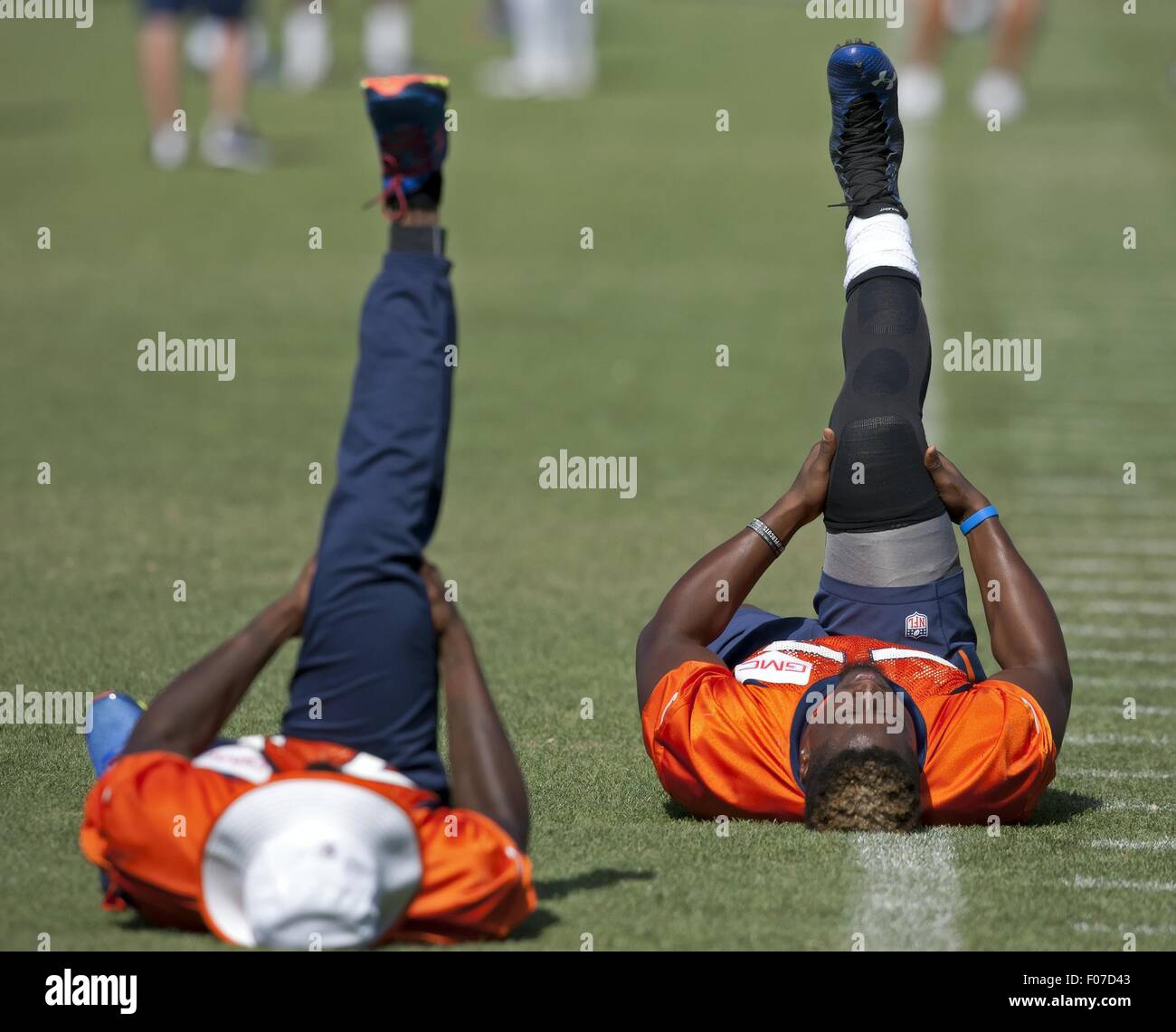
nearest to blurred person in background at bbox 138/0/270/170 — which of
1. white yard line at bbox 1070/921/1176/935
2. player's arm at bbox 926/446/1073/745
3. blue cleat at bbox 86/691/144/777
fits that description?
player's arm at bbox 926/446/1073/745

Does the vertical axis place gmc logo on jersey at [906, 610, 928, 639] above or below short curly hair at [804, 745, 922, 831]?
above

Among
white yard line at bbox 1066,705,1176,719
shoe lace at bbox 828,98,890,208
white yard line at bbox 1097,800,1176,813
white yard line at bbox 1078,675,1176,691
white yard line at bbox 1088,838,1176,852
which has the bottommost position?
white yard line at bbox 1088,838,1176,852

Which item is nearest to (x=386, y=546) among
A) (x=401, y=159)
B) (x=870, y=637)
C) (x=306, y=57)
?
(x=401, y=159)

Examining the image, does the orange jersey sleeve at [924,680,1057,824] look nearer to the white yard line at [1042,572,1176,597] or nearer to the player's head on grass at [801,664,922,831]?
the player's head on grass at [801,664,922,831]

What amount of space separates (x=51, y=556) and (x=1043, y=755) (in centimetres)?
530

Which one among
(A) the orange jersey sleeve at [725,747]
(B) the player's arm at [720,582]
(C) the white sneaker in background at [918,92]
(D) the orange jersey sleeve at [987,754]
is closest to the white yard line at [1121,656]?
(B) the player's arm at [720,582]

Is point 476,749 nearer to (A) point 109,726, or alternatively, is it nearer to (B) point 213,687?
(B) point 213,687

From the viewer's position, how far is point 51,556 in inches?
356

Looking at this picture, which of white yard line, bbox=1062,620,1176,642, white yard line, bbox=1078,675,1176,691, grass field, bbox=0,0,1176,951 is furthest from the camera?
white yard line, bbox=1062,620,1176,642

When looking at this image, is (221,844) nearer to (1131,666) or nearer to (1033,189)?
(1131,666)

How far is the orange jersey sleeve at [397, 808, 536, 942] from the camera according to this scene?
4.40m

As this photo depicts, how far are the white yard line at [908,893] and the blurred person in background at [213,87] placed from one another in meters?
13.1
